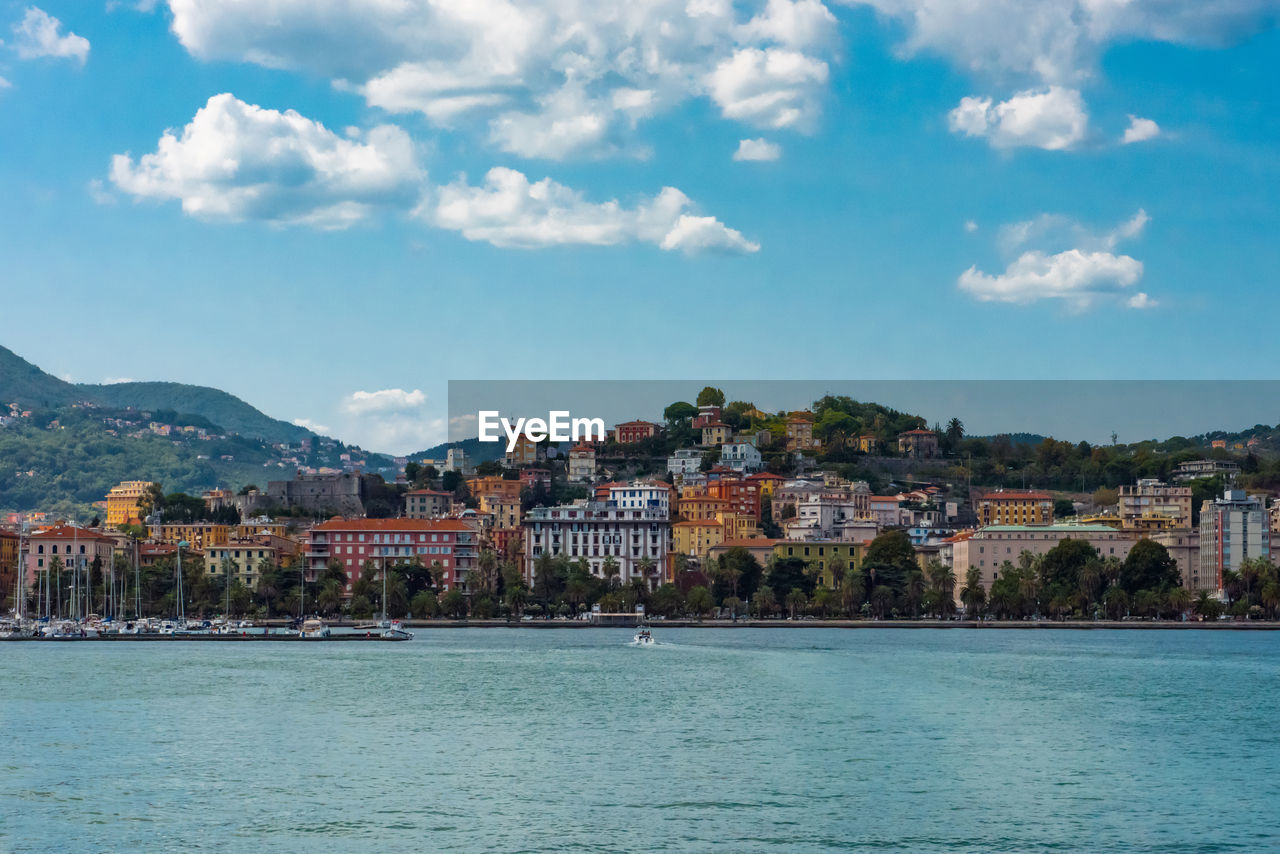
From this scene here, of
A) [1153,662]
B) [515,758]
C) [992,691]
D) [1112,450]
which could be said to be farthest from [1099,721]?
[1112,450]

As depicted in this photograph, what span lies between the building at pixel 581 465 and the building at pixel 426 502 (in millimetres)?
14060

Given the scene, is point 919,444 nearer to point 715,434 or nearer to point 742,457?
point 715,434

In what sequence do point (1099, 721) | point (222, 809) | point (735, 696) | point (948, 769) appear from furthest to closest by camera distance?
point (735, 696), point (1099, 721), point (948, 769), point (222, 809)

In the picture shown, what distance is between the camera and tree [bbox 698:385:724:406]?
162 metres

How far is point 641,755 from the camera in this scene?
3338cm

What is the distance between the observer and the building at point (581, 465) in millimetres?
139375

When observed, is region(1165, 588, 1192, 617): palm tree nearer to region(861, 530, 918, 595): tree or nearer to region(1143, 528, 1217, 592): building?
region(1143, 528, 1217, 592): building

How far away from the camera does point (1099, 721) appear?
40.1m

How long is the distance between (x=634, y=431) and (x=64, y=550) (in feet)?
204

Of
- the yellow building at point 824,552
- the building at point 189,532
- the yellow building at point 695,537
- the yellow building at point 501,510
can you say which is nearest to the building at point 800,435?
the yellow building at point 501,510

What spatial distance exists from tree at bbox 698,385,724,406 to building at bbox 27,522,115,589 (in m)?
72.1

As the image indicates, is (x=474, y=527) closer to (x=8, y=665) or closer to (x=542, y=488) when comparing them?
(x=542, y=488)

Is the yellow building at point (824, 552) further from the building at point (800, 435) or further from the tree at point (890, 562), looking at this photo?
the building at point (800, 435)

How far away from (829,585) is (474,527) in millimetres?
22926
